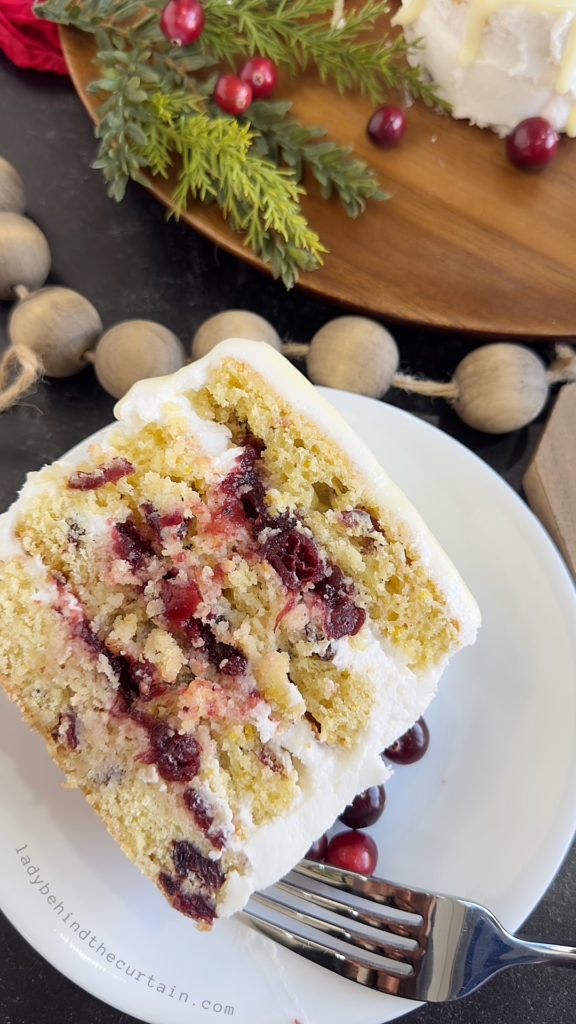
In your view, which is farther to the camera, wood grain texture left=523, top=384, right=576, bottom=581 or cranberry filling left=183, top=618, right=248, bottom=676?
wood grain texture left=523, top=384, right=576, bottom=581

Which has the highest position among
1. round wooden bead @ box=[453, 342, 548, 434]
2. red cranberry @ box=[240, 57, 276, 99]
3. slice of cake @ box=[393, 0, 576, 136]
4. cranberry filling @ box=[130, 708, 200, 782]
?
slice of cake @ box=[393, 0, 576, 136]

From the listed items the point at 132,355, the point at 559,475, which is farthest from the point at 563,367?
the point at 132,355

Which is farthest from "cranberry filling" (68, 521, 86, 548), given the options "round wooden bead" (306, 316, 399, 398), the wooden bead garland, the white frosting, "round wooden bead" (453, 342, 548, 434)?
"round wooden bead" (453, 342, 548, 434)

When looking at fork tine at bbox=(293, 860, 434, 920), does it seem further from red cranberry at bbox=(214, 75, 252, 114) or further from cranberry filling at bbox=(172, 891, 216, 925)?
red cranberry at bbox=(214, 75, 252, 114)

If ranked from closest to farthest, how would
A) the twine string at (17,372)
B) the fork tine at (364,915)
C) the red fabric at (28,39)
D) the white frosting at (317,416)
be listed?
1. the white frosting at (317,416)
2. the fork tine at (364,915)
3. the twine string at (17,372)
4. the red fabric at (28,39)

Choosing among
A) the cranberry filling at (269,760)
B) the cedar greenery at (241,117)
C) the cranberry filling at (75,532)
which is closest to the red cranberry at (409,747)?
the cranberry filling at (269,760)

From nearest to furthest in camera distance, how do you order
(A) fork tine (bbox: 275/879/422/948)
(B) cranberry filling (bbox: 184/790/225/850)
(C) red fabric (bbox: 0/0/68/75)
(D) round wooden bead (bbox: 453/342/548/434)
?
(B) cranberry filling (bbox: 184/790/225/850), (A) fork tine (bbox: 275/879/422/948), (D) round wooden bead (bbox: 453/342/548/434), (C) red fabric (bbox: 0/0/68/75)

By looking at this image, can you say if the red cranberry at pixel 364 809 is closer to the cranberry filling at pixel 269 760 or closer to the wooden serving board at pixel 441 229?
the cranberry filling at pixel 269 760
